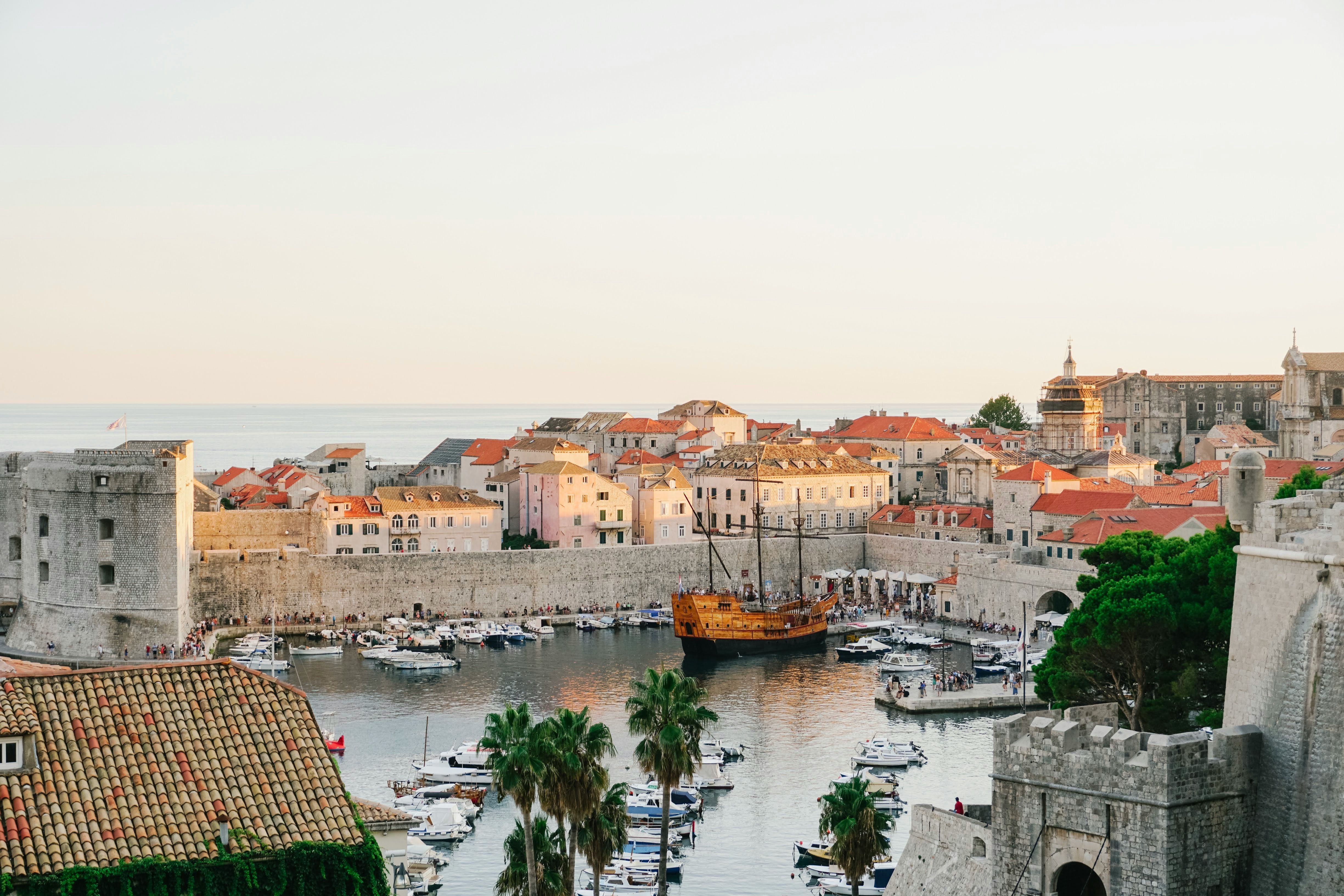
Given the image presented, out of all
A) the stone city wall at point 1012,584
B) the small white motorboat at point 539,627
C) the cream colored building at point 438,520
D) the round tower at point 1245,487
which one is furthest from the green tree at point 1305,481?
the cream colored building at point 438,520

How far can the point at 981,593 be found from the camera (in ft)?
179

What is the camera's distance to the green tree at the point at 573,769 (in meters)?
19.3

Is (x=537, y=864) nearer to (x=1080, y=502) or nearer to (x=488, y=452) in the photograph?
(x=1080, y=502)

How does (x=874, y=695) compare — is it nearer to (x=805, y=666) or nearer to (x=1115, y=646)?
(x=805, y=666)

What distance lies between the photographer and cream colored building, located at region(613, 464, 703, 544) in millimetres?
64688

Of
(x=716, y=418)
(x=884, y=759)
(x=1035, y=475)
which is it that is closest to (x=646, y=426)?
(x=716, y=418)

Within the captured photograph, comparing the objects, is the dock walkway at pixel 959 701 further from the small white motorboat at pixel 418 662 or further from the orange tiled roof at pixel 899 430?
the orange tiled roof at pixel 899 430

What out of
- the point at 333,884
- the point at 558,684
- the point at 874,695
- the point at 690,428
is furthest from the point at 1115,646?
the point at 690,428

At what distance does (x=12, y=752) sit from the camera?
39.9 feet

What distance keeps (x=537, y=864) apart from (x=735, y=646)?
30.2 meters

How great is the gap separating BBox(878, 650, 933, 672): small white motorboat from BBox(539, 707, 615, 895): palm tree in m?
28.2

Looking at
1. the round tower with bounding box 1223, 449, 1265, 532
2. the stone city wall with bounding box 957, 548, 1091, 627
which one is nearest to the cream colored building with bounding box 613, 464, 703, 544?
the stone city wall with bounding box 957, 548, 1091, 627

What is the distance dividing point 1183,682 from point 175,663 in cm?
1305

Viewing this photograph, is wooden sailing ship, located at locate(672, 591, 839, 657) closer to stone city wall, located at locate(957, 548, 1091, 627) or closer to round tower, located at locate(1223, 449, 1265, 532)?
stone city wall, located at locate(957, 548, 1091, 627)
